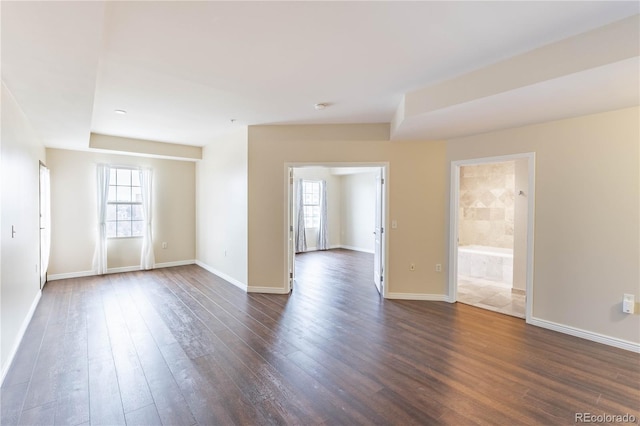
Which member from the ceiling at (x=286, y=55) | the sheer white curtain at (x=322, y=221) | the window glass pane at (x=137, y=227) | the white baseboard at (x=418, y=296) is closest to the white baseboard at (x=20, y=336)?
the window glass pane at (x=137, y=227)

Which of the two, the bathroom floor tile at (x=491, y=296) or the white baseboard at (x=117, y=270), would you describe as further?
the white baseboard at (x=117, y=270)

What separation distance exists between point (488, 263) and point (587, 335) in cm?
263

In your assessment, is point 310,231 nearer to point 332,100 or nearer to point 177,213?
point 177,213

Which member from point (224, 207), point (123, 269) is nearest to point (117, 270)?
point (123, 269)

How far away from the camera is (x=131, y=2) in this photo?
5.82 feet

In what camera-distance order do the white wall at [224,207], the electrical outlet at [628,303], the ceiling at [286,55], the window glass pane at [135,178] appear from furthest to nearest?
the window glass pane at [135,178] → the white wall at [224,207] → the electrical outlet at [628,303] → the ceiling at [286,55]

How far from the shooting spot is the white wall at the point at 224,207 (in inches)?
191

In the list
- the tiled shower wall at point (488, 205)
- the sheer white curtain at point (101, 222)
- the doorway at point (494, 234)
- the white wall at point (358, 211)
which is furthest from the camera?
the white wall at point (358, 211)

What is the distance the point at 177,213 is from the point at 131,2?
5394 mm

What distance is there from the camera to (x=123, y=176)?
6.03 m

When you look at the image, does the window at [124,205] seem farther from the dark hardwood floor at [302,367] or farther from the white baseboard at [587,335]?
the white baseboard at [587,335]

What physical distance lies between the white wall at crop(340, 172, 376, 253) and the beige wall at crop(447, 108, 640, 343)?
5.29 metres

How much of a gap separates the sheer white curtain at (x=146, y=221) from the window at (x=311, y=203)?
4.07m

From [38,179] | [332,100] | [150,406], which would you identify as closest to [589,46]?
[332,100]
